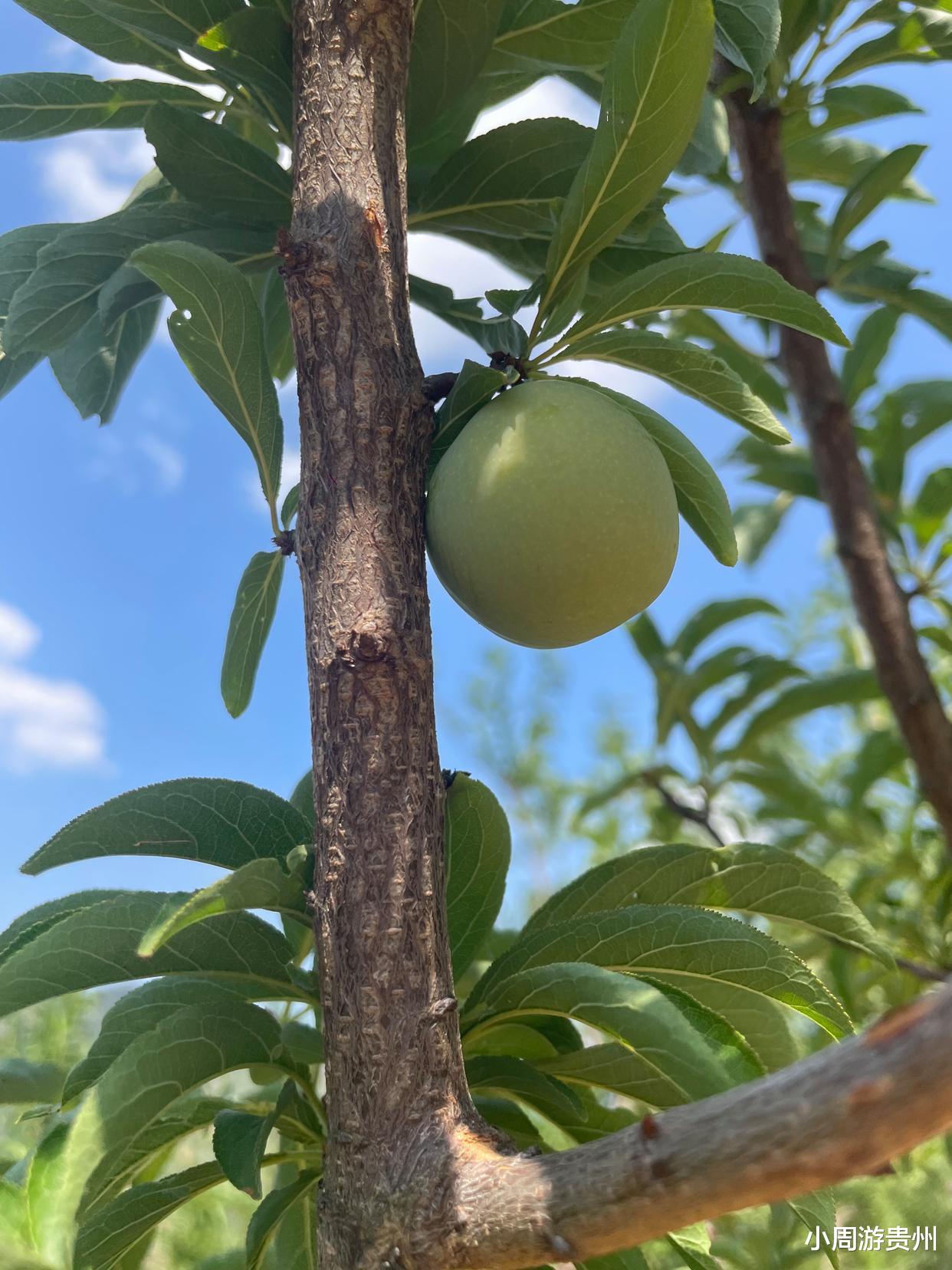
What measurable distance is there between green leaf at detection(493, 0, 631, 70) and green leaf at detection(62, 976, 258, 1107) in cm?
76

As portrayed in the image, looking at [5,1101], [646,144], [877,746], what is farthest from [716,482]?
[877,746]

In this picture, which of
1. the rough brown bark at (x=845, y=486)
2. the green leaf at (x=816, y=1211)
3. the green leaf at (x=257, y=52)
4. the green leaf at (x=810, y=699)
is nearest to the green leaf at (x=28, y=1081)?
the green leaf at (x=816, y=1211)

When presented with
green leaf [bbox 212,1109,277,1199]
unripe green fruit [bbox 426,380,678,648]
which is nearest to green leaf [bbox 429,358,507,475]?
unripe green fruit [bbox 426,380,678,648]

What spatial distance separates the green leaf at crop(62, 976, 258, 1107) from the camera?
2.12ft

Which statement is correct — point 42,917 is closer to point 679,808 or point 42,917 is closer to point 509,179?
point 509,179

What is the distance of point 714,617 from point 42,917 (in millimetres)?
1290

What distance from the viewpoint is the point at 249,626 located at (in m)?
0.89

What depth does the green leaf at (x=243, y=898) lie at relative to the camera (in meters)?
0.54

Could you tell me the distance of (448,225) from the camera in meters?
0.93

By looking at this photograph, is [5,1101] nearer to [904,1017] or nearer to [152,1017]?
[152,1017]

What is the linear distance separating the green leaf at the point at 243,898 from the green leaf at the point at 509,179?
564mm

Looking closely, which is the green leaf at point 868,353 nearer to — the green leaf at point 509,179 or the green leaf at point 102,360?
the green leaf at point 509,179

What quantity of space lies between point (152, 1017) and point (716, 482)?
561mm

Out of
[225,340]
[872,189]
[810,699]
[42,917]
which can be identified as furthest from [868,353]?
[42,917]
